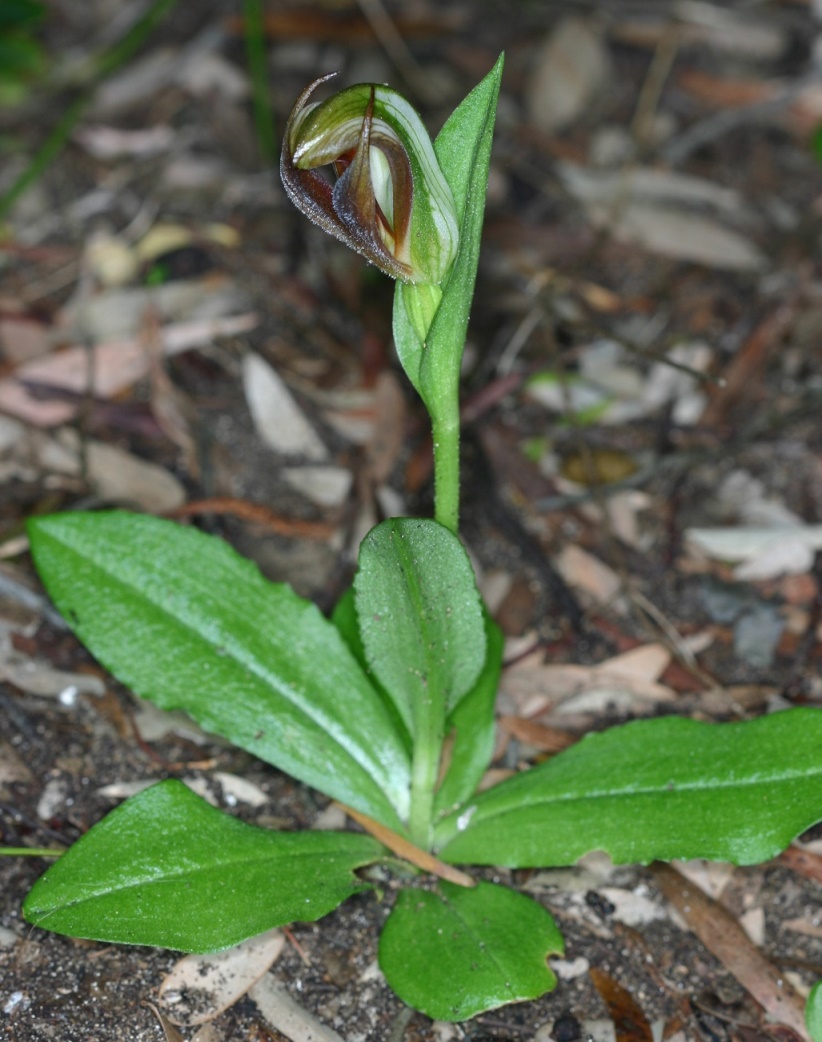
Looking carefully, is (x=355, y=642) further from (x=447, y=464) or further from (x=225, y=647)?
(x=447, y=464)

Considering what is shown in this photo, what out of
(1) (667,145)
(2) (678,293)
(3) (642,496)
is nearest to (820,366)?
(2) (678,293)

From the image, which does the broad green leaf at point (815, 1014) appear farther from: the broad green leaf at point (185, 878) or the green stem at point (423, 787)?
the broad green leaf at point (185, 878)

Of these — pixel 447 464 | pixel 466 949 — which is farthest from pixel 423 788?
pixel 447 464

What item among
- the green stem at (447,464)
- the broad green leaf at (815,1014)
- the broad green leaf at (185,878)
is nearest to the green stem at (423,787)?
the broad green leaf at (185,878)

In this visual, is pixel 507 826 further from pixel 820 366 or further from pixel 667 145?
pixel 667 145

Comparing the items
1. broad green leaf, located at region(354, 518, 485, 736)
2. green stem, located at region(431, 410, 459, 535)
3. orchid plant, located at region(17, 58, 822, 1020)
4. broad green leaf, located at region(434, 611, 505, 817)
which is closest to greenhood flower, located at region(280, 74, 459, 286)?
orchid plant, located at region(17, 58, 822, 1020)

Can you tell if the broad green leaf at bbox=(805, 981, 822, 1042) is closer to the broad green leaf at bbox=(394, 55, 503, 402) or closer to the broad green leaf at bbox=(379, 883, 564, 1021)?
the broad green leaf at bbox=(379, 883, 564, 1021)

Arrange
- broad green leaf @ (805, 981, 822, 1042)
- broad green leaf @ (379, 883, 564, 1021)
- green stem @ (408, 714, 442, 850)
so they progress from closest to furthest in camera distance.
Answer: broad green leaf @ (379, 883, 564, 1021) → broad green leaf @ (805, 981, 822, 1042) → green stem @ (408, 714, 442, 850)

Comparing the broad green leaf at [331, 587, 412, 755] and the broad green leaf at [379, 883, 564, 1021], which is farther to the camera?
the broad green leaf at [331, 587, 412, 755]
